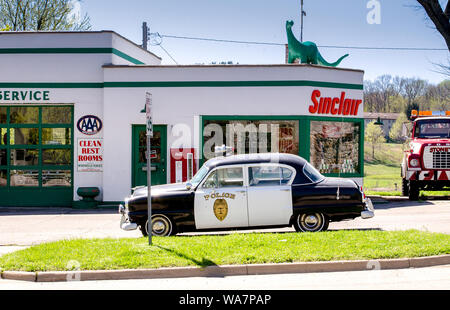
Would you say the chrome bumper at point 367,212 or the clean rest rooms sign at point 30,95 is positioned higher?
the clean rest rooms sign at point 30,95

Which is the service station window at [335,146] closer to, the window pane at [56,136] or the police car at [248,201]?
the police car at [248,201]

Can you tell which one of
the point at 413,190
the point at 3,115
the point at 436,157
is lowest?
the point at 413,190

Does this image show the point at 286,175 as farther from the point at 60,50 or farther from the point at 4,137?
the point at 4,137

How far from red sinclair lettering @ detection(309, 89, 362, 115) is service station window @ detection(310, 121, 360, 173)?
0.39 metres

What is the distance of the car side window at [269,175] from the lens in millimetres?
10734

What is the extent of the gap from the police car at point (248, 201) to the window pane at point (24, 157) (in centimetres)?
817

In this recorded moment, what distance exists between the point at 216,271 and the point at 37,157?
461 inches

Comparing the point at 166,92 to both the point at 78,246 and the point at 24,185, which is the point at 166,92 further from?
the point at 78,246

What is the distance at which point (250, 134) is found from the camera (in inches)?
690

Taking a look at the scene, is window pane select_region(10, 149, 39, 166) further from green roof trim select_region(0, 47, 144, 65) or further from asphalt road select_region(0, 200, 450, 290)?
green roof trim select_region(0, 47, 144, 65)

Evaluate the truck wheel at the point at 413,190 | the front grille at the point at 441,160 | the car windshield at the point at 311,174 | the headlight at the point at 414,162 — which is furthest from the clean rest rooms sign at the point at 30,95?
the front grille at the point at 441,160

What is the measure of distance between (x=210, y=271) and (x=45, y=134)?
38.4ft

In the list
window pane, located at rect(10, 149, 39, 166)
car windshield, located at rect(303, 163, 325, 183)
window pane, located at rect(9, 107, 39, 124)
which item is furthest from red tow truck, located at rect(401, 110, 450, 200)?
window pane, located at rect(9, 107, 39, 124)

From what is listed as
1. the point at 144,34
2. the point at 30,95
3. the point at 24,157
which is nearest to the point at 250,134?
the point at 30,95
